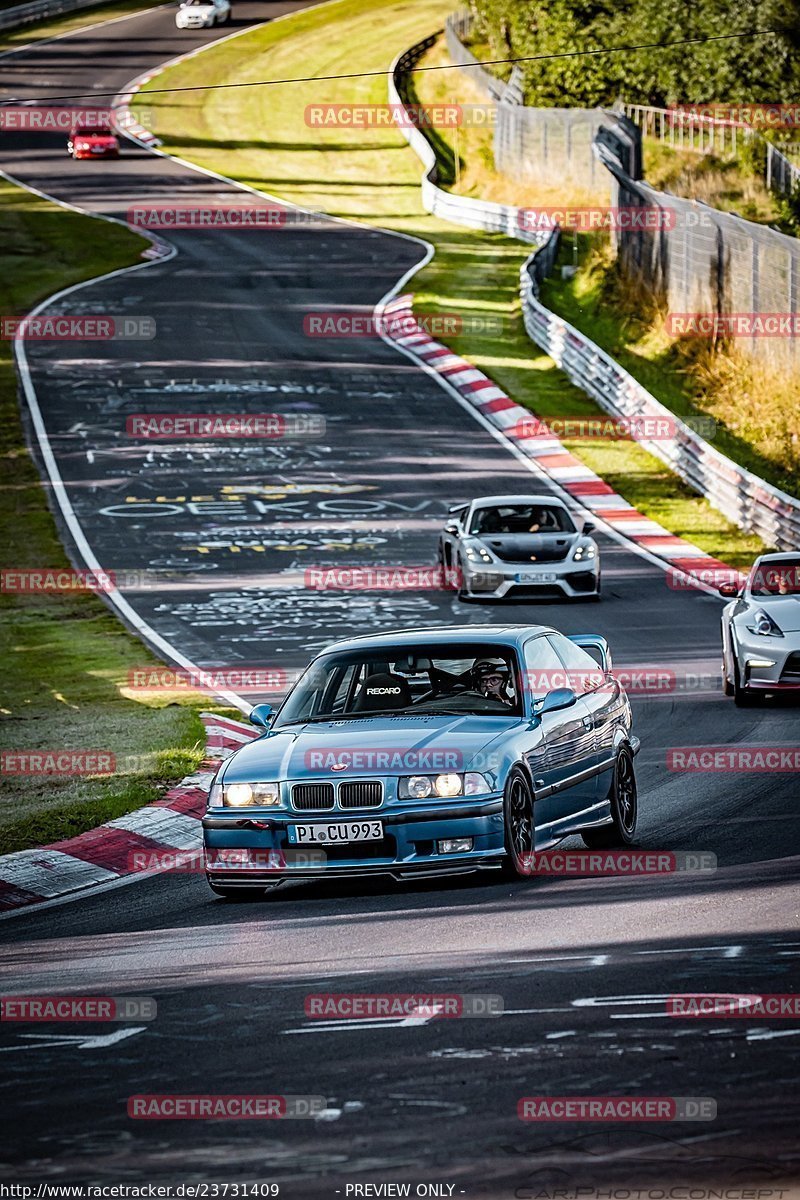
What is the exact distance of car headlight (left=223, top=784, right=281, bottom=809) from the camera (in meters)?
10.5

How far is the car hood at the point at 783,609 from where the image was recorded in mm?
17672

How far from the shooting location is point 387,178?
228 ft

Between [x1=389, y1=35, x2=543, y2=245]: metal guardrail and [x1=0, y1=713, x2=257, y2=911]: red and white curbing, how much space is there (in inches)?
1536

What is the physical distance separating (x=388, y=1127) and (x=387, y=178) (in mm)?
65199

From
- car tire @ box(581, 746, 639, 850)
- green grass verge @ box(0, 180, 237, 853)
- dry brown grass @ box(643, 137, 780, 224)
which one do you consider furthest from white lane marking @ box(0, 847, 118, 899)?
dry brown grass @ box(643, 137, 780, 224)

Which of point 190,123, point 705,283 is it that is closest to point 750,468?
point 705,283

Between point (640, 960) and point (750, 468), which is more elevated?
point (640, 960)

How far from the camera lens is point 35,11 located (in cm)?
9669

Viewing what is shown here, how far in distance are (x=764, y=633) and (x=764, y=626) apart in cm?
9

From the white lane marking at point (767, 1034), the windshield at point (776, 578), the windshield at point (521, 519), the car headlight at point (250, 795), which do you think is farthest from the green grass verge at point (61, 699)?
the white lane marking at point (767, 1034)

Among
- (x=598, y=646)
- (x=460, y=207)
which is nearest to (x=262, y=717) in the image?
(x=598, y=646)

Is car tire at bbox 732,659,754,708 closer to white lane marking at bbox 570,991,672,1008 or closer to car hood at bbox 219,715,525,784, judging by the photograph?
car hood at bbox 219,715,525,784

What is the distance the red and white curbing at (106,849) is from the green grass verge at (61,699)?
0.53 feet

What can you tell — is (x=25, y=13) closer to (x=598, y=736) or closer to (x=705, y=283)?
(x=705, y=283)
